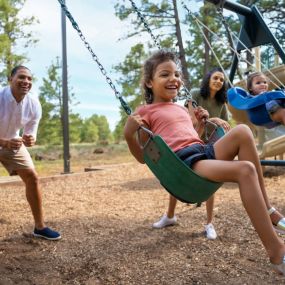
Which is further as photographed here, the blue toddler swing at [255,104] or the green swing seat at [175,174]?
the blue toddler swing at [255,104]

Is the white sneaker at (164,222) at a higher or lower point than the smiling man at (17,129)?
lower

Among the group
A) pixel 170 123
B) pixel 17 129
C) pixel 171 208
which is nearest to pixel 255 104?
pixel 170 123

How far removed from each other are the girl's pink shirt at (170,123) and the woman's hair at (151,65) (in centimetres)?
16

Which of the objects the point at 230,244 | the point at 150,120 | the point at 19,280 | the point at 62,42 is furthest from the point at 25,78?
the point at 62,42

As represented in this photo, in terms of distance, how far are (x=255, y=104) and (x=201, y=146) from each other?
83 centimetres

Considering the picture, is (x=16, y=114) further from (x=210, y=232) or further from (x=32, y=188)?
(x=210, y=232)

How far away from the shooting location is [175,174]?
1.91 meters

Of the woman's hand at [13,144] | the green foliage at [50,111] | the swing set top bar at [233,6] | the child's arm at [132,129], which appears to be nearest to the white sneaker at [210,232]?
the child's arm at [132,129]

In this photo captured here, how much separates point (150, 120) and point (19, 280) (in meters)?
1.28

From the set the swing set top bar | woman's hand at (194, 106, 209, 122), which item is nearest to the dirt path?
woman's hand at (194, 106, 209, 122)

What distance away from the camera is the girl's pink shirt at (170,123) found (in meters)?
2.18

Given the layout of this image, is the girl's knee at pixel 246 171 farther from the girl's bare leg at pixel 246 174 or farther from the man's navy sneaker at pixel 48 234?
the man's navy sneaker at pixel 48 234

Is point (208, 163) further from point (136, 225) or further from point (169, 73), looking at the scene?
point (136, 225)

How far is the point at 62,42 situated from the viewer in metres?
7.49
